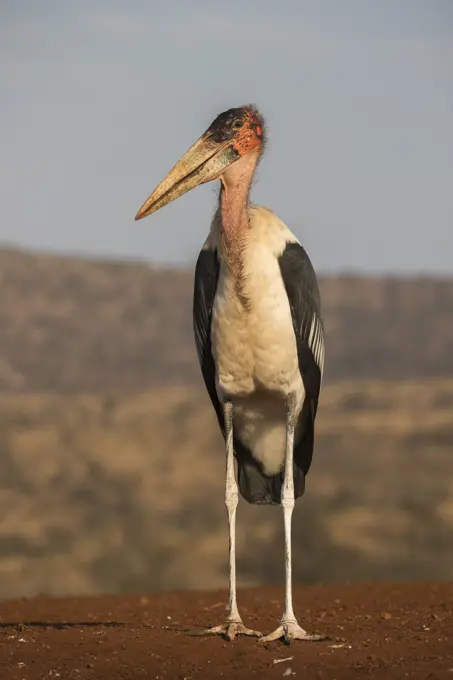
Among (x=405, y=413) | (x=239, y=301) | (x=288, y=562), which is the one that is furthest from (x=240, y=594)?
(x=405, y=413)

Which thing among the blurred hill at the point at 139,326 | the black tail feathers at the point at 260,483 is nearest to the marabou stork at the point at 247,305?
the black tail feathers at the point at 260,483

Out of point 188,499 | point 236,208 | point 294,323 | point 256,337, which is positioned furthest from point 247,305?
point 188,499

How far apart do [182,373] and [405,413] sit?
24388mm

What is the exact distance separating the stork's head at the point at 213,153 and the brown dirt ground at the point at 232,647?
2687mm

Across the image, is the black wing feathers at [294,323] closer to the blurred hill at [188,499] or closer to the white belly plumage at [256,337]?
the white belly plumage at [256,337]

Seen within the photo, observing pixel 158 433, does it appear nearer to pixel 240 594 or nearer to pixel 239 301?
pixel 240 594

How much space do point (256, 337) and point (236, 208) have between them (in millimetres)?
844

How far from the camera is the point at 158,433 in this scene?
3712 centimetres

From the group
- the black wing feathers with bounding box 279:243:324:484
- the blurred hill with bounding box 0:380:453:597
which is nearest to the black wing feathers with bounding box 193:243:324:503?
the black wing feathers with bounding box 279:243:324:484

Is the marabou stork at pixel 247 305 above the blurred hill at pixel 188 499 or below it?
above

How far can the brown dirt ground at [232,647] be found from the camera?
25.6 ft

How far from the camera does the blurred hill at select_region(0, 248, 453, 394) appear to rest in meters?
62.7

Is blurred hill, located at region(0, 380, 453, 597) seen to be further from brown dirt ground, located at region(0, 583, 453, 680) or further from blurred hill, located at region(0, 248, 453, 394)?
blurred hill, located at region(0, 248, 453, 394)

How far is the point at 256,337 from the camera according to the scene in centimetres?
861
